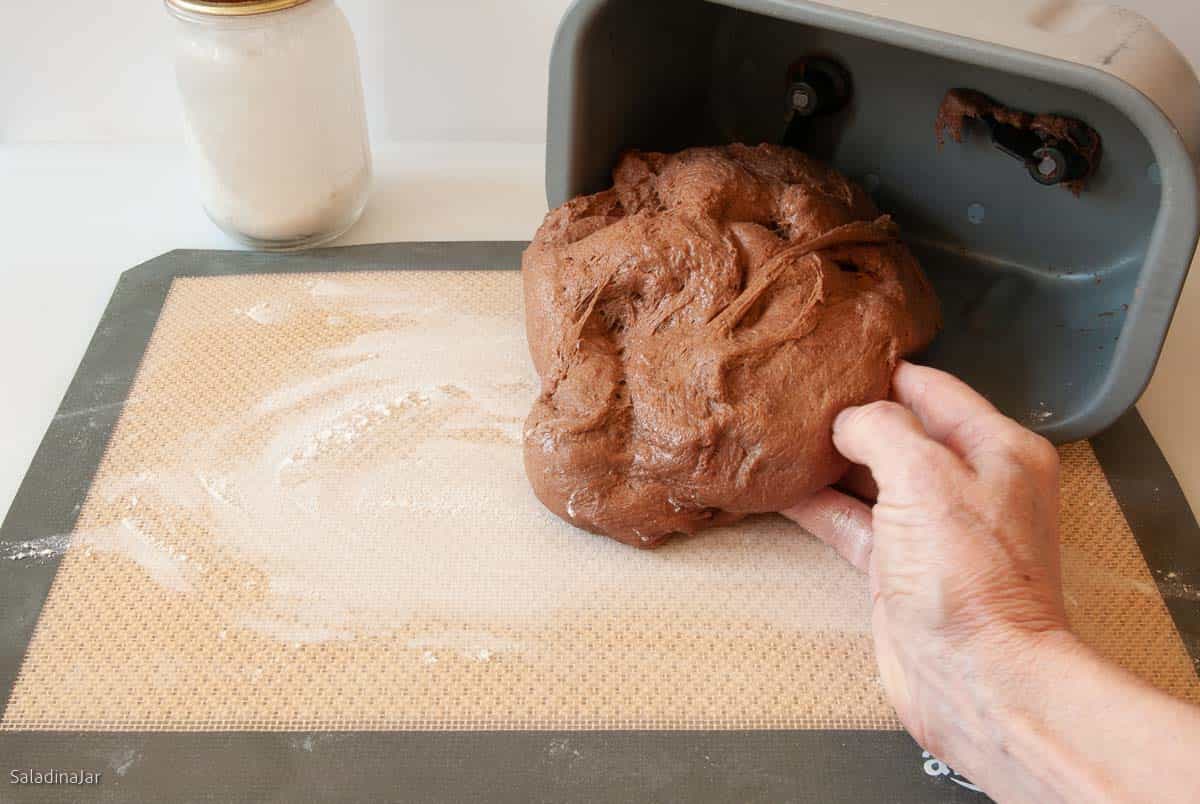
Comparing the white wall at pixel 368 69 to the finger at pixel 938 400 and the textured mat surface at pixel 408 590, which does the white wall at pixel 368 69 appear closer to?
the textured mat surface at pixel 408 590

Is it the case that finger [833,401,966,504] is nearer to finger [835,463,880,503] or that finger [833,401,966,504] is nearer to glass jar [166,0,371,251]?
finger [835,463,880,503]

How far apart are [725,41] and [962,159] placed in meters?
0.50

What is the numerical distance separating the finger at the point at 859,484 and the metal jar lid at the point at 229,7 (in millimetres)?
1187

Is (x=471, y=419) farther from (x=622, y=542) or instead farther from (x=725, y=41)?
(x=725, y=41)

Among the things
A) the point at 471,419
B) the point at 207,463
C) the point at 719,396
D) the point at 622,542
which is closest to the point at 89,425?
the point at 207,463

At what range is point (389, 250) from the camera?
1.97m

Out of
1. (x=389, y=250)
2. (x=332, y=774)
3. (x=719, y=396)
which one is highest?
(x=719, y=396)

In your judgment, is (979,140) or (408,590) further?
(979,140)

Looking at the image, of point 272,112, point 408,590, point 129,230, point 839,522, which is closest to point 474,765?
point 408,590

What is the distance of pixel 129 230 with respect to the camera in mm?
2078

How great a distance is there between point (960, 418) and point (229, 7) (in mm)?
1293

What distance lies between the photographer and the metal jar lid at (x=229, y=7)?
1.60m

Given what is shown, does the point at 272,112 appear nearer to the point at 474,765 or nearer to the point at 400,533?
the point at 400,533

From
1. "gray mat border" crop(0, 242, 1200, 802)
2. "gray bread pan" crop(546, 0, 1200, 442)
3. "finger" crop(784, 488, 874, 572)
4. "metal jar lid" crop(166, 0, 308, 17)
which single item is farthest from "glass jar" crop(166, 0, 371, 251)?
"finger" crop(784, 488, 874, 572)
